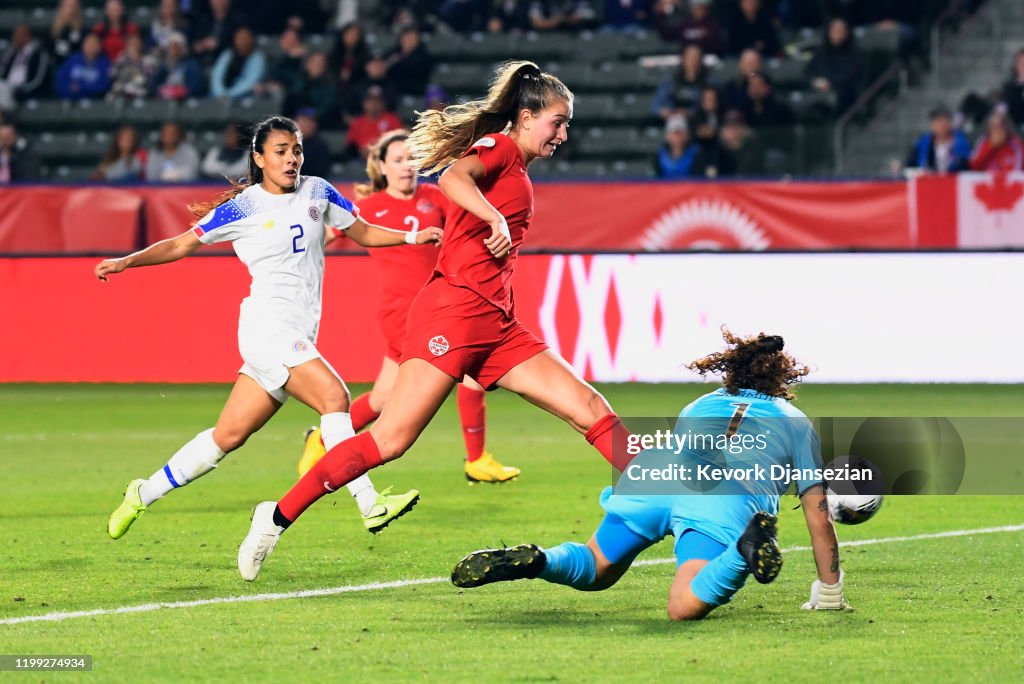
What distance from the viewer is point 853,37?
2123cm

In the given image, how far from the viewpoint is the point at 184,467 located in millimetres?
8078

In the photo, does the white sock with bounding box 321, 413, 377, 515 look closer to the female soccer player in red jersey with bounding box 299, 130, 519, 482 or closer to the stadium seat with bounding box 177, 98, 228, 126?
the female soccer player in red jersey with bounding box 299, 130, 519, 482

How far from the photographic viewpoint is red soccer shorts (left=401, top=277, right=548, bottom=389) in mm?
6883

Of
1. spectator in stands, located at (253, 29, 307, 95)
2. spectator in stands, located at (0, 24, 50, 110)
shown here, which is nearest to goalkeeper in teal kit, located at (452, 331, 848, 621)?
spectator in stands, located at (253, 29, 307, 95)

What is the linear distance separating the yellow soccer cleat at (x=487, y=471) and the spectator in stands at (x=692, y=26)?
12242 millimetres

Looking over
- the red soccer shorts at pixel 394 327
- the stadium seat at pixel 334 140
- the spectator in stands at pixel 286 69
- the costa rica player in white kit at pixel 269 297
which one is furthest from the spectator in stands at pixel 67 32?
the costa rica player in white kit at pixel 269 297

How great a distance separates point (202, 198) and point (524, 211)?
42.6ft

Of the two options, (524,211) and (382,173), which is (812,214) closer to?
(382,173)

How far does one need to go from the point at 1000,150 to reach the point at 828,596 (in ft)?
44.0

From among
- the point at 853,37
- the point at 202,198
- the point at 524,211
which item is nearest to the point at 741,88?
the point at 853,37

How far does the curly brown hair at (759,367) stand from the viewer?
6.38 metres

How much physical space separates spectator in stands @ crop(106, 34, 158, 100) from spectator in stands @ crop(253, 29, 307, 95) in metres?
1.57

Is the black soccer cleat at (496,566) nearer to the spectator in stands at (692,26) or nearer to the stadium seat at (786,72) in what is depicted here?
the stadium seat at (786,72)

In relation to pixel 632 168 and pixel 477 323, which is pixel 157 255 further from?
pixel 632 168
